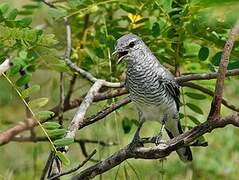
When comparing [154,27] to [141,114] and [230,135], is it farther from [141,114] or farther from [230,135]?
[230,135]

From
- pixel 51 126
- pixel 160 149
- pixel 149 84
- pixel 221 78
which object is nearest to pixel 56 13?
pixel 149 84

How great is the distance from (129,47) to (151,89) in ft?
1.08

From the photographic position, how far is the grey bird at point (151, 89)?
2498mm

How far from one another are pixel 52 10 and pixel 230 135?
8.36 feet

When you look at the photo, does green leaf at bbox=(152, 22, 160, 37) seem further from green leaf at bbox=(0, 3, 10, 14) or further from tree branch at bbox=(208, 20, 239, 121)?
tree branch at bbox=(208, 20, 239, 121)

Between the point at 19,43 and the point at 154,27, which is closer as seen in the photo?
the point at 19,43

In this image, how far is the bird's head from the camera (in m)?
2.30

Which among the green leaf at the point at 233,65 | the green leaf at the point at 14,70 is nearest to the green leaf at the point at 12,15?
the green leaf at the point at 14,70

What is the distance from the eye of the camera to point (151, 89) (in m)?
2.62

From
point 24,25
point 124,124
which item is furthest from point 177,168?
point 24,25

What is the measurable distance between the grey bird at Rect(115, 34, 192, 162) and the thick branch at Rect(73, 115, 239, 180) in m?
0.68

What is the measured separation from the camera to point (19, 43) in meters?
1.90

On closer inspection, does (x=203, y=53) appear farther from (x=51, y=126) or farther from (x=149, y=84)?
(x=51, y=126)

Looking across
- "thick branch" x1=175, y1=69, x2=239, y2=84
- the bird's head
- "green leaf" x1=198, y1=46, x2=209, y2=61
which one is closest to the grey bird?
the bird's head
